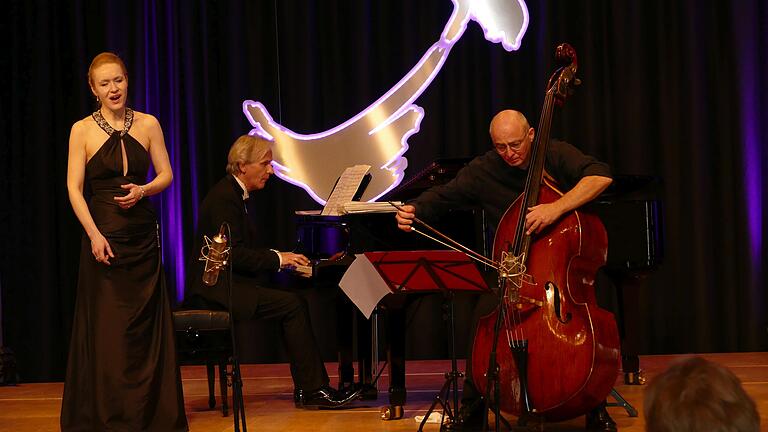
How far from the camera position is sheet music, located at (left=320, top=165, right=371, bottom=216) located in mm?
4832

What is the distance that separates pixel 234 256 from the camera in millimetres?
4676

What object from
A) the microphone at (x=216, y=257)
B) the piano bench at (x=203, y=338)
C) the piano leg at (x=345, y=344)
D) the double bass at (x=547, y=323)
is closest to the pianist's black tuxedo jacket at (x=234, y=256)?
the piano bench at (x=203, y=338)

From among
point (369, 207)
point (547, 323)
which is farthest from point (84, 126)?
point (547, 323)

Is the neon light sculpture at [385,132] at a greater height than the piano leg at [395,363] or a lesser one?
greater

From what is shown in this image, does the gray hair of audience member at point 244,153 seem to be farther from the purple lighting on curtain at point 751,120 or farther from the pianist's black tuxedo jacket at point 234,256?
the purple lighting on curtain at point 751,120

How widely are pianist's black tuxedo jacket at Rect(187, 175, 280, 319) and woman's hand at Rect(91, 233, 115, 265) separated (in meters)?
0.92

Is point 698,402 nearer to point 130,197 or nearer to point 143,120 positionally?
point 130,197

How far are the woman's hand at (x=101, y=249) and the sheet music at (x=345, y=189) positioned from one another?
4.19ft

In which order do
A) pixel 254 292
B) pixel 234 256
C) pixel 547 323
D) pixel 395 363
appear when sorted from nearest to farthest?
pixel 547 323, pixel 395 363, pixel 234 256, pixel 254 292

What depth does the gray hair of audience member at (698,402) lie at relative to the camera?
1.23 meters

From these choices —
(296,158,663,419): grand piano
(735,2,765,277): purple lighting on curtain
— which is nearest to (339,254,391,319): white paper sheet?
(296,158,663,419): grand piano

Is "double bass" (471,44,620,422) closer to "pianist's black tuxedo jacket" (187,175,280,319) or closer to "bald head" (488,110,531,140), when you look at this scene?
"bald head" (488,110,531,140)

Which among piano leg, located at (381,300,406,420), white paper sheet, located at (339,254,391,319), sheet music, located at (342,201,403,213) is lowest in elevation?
piano leg, located at (381,300,406,420)

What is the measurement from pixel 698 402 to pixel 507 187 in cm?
287
